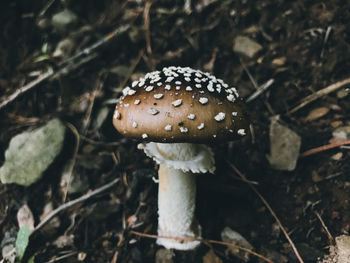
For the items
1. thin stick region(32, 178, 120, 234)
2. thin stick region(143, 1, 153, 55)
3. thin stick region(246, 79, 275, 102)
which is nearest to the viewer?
thin stick region(32, 178, 120, 234)

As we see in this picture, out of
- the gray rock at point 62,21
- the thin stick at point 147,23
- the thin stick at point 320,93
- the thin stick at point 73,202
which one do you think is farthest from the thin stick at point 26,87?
the thin stick at point 320,93

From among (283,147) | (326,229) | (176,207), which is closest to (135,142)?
(176,207)

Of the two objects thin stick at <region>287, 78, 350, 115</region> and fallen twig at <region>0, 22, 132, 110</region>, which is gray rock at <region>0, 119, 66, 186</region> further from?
thin stick at <region>287, 78, 350, 115</region>

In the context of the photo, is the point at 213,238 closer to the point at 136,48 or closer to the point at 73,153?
the point at 73,153

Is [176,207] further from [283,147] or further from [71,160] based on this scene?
[71,160]

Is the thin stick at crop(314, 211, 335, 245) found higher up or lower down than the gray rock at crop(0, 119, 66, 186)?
lower down

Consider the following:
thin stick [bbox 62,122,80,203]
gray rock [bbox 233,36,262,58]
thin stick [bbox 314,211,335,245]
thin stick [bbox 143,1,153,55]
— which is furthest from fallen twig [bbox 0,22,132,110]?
thin stick [bbox 314,211,335,245]
